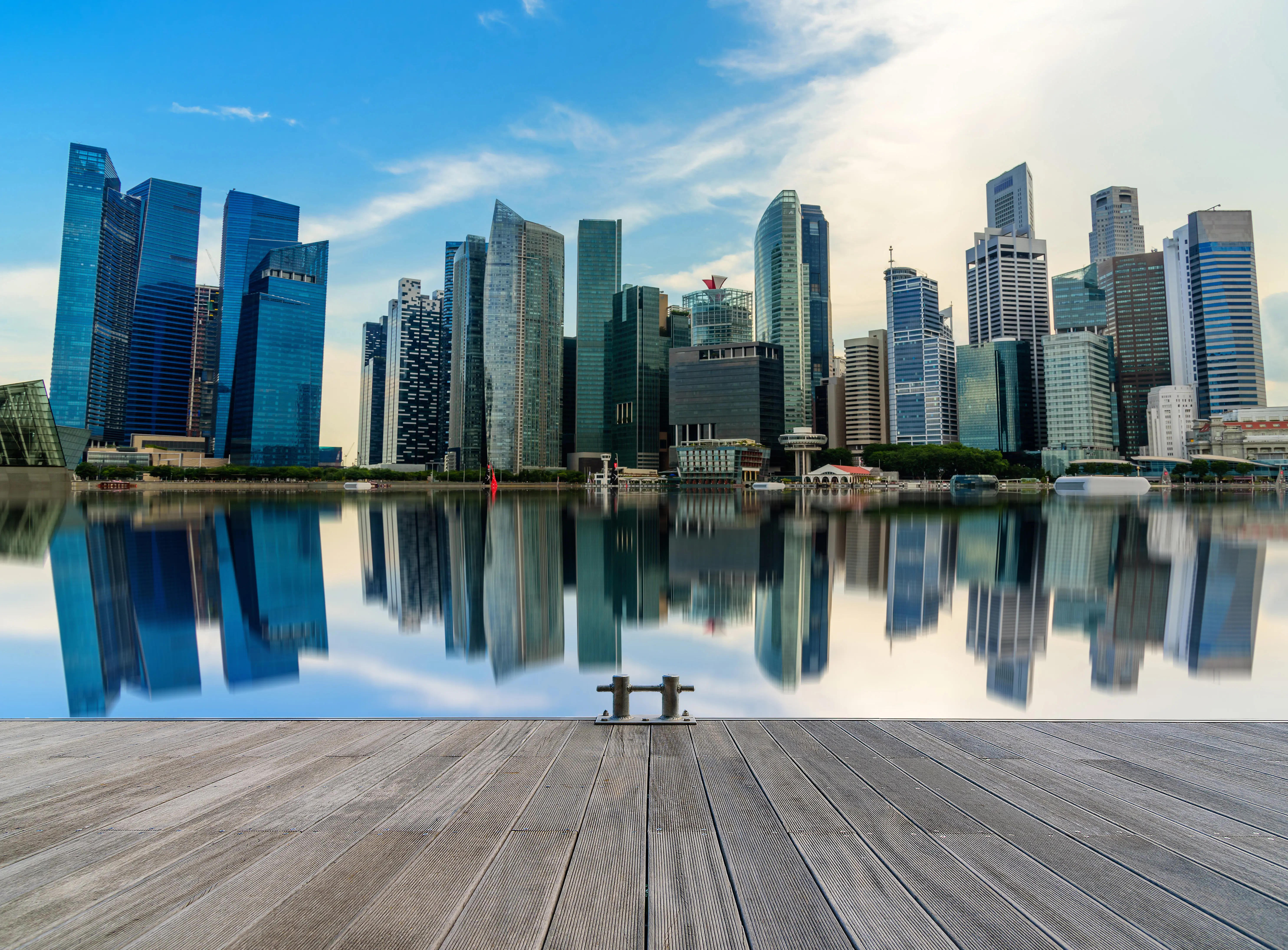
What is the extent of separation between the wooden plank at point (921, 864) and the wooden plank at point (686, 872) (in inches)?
37.0

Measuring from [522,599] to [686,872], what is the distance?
15.3m

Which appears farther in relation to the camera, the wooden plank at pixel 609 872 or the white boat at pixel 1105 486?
the white boat at pixel 1105 486

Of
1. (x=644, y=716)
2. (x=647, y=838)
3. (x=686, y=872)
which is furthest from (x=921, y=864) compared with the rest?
(x=644, y=716)

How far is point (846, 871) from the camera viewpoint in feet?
12.9

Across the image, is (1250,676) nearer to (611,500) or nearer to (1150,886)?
(1150,886)

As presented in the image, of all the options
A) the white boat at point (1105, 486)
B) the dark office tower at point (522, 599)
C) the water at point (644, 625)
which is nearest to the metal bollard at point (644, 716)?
the water at point (644, 625)

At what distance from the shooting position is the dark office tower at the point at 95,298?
583 feet

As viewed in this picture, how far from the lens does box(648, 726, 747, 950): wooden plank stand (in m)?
3.27

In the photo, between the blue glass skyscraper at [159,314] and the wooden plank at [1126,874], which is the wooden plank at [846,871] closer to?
the wooden plank at [1126,874]

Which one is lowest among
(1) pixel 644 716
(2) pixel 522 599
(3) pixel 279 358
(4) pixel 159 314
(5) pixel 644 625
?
(5) pixel 644 625

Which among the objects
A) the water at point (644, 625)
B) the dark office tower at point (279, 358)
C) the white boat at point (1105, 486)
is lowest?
the water at point (644, 625)

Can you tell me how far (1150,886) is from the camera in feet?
12.4

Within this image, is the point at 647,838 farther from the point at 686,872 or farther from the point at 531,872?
the point at 531,872

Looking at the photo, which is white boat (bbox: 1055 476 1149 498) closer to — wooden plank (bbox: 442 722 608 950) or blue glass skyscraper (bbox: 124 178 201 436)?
wooden plank (bbox: 442 722 608 950)
